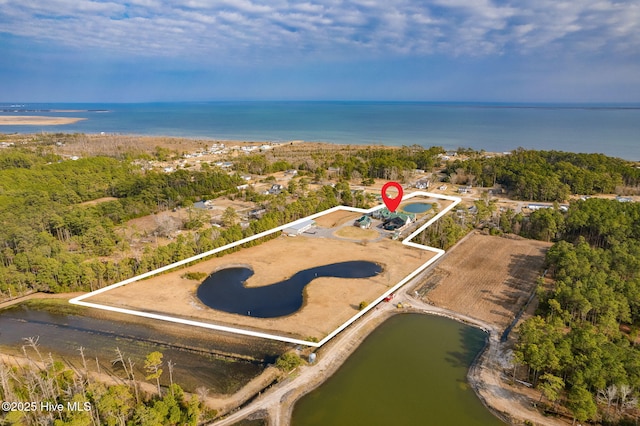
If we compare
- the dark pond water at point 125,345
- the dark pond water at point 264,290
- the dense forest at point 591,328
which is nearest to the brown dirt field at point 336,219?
the dark pond water at point 264,290

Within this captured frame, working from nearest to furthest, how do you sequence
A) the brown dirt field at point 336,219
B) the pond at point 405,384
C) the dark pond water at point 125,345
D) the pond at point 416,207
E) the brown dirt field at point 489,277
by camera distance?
the pond at point 405,384
the dark pond water at point 125,345
the brown dirt field at point 489,277
the brown dirt field at point 336,219
the pond at point 416,207

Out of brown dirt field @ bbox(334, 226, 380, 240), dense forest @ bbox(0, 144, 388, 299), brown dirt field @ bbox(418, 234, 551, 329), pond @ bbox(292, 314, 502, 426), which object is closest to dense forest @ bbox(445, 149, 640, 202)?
brown dirt field @ bbox(418, 234, 551, 329)

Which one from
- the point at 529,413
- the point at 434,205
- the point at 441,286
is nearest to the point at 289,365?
the point at 529,413

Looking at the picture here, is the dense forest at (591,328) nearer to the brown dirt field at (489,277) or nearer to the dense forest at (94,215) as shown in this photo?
the brown dirt field at (489,277)

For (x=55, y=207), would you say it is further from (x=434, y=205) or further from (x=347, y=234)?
(x=434, y=205)

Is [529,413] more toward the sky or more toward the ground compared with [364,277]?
more toward the ground

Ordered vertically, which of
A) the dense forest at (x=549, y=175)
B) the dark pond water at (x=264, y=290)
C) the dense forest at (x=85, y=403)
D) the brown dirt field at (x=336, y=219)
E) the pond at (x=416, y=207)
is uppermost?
the dense forest at (x=549, y=175)

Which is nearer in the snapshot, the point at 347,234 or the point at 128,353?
the point at 128,353
